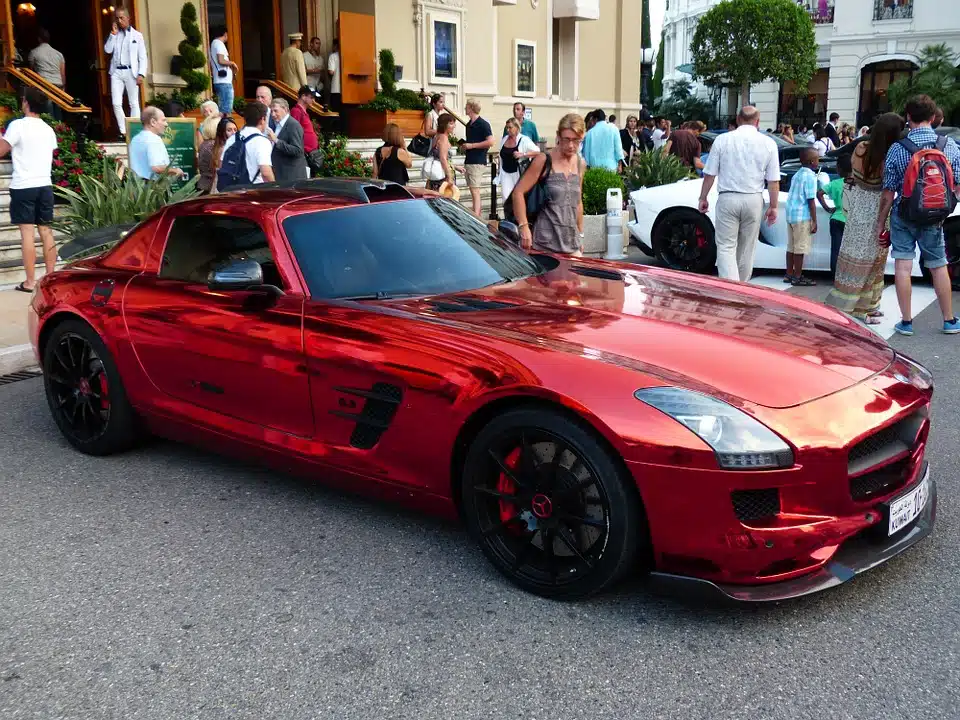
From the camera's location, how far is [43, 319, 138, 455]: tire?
4.91 metres

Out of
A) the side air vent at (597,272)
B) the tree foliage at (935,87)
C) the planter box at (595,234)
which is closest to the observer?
the side air vent at (597,272)

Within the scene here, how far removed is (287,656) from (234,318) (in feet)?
5.51

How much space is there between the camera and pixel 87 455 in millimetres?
5160

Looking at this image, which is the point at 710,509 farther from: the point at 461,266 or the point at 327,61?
the point at 327,61

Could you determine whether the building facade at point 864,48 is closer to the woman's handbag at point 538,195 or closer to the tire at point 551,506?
the woman's handbag at point 538,195

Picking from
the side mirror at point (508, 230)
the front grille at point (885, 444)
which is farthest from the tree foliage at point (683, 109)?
the front grille at point (885, 444)

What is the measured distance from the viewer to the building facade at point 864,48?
46.3 m

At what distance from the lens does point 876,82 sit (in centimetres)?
4856

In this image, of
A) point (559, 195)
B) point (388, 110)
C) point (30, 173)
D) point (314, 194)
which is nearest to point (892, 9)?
point (388, 110)

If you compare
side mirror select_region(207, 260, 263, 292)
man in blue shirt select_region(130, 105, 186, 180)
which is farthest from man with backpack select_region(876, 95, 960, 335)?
man in blue shirt select_region(130, 105, 186, 180)

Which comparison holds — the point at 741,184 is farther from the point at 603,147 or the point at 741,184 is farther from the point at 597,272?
the point at 603,147

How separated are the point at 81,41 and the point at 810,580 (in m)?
19.0

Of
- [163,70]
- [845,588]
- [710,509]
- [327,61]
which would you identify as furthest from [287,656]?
[327,61]

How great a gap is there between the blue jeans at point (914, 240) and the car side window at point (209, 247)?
5.36m
